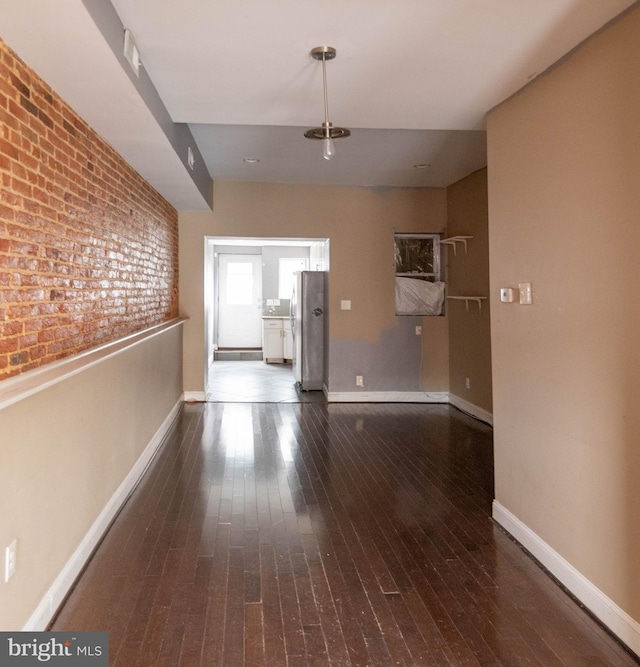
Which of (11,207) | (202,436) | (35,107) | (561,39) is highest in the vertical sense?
(561,39)

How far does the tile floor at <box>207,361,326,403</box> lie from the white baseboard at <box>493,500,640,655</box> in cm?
360

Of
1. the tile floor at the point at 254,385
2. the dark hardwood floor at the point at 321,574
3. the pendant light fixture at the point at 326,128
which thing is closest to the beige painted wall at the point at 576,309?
the dark hardwood floor at the point at 321,574

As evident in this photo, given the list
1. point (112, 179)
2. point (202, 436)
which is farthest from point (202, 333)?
point (112, 179)

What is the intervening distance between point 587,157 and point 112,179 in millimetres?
2597

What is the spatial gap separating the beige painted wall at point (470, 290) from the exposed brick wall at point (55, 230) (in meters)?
3.41

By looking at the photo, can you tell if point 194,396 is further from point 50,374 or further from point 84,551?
point 50,374

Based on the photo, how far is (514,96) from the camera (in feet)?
8.74

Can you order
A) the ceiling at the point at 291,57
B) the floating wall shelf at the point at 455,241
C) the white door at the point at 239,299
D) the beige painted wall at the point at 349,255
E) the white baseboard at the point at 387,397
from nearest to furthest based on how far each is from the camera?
the ceiling at the point at 291,57, the floating wall shelf at the point at 455,241, the beige painted wall at the point at 349,255, the white baseboard at the point at 387,397, the white door at the point at 239,299

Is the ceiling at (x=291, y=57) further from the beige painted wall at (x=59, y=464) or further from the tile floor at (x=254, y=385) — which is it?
the tile floor at (x=254, y=385)

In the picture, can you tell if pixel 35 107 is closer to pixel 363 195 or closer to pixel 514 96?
pixel 514 96

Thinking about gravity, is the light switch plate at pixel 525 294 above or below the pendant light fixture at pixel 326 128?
below

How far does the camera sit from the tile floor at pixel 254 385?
625 centimetres

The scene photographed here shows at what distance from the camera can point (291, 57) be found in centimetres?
230

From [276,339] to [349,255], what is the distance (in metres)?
3.93
